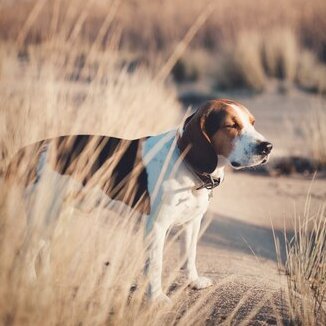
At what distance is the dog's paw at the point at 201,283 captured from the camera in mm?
3121

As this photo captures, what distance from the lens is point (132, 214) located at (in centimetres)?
303

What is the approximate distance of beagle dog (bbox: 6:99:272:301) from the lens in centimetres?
290

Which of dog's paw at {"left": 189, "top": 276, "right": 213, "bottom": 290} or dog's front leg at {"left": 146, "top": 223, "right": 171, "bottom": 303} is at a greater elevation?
dog's front leg at {"left": 146, "top": 223, "right": 171, "bottom": 303}

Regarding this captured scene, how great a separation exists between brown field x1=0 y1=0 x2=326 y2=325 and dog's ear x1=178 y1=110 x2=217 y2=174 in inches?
13.5

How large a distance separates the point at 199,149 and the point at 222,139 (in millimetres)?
154

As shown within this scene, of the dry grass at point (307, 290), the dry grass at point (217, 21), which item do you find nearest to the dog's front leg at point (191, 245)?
the dry grass at point (307, 290)

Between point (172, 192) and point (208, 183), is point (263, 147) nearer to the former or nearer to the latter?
point (208, 183)

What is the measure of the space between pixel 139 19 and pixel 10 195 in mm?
17027

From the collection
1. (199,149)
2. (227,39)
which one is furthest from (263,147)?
(227,39)

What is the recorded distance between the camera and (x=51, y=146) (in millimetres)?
2969

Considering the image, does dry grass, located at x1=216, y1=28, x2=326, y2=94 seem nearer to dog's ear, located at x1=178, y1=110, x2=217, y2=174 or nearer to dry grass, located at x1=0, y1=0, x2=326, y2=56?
dry grass, located at x1=0, y1=0, x2=326, y2=56

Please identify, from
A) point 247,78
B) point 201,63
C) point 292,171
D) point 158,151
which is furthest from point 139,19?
point 158,151

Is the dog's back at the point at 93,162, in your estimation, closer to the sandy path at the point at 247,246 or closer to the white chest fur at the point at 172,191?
the white chest fur at the point at 172,191

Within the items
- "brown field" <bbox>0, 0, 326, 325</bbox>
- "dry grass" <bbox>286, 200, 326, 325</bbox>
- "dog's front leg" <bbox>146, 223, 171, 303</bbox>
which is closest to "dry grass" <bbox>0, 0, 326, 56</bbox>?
"brown field" <bbox>0, 0, 326, 325</bbox>
